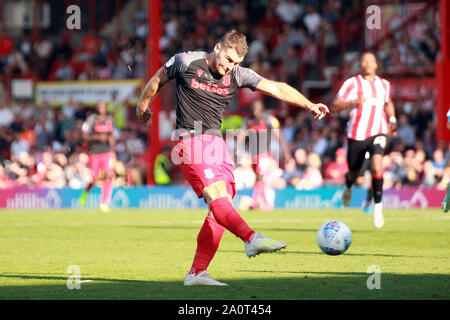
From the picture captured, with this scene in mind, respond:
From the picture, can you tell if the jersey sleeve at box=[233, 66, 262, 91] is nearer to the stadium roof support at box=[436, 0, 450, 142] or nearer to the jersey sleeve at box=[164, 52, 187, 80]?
the jersey sleeve at box=[164, 52, 187, 80]

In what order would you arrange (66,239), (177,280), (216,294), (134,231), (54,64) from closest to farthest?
(216,294), (177,280), (66,239), (134,231), (54,64)

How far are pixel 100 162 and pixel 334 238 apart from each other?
11.1 metres

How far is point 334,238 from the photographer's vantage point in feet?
30.7

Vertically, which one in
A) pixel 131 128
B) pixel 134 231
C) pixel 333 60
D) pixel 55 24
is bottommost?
pixel 134 231

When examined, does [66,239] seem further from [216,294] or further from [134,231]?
[216,294]

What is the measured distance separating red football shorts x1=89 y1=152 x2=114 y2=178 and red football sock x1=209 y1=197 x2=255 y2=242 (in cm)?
1230

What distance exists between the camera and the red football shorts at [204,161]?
25.1 feet

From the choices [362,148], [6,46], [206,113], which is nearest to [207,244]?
[206,113]

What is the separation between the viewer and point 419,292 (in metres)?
7.30

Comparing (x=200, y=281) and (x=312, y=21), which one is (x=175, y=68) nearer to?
(x=200, y=281)

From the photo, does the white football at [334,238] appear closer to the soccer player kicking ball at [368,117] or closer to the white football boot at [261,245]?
the white football boot at [261,245]

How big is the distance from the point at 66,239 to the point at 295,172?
9831mm

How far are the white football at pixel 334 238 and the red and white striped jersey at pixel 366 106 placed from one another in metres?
4.54
